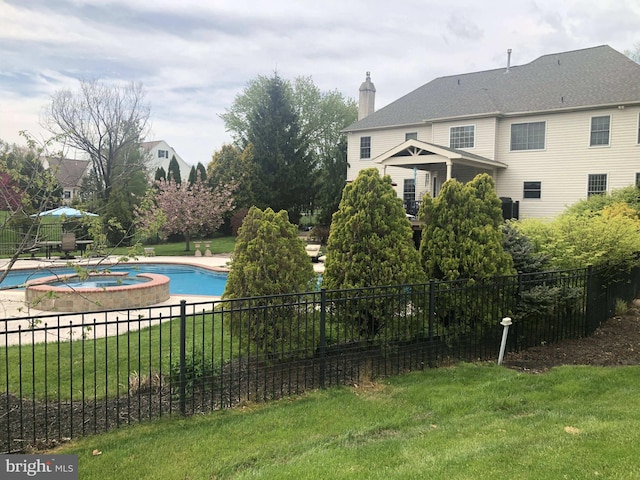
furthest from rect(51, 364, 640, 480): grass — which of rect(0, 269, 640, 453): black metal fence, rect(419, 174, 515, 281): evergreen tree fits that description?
rect(419, 174, 515, 281): evergreen tree

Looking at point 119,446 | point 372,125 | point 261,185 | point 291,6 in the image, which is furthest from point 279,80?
point 119,446

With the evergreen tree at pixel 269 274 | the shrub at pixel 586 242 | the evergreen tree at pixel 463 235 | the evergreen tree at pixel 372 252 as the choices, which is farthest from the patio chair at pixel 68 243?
the shrub at pixel 586 242

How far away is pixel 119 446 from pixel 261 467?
1.26 meters

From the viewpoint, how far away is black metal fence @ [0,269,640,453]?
440 centimetres

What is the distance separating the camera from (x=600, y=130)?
19656mm

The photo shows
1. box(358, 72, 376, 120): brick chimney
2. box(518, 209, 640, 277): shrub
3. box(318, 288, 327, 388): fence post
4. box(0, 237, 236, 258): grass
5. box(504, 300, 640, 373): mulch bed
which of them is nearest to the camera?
box(318, 288, 327, 388): fence post

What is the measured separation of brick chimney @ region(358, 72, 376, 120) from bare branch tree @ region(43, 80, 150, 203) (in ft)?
49.5

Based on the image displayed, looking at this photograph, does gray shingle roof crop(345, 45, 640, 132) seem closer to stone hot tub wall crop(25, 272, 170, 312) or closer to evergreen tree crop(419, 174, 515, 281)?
evergreen tree crop(419, 174, 515, 281)

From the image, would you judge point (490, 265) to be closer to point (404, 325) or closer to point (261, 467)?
point (404, 325)

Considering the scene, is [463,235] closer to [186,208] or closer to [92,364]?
[92,364]

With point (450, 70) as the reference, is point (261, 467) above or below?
below

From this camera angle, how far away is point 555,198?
2081cm

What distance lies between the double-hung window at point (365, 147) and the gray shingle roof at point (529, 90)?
0.67 m

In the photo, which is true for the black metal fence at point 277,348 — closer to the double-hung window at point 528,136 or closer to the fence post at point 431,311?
the fence post at point 431,311
